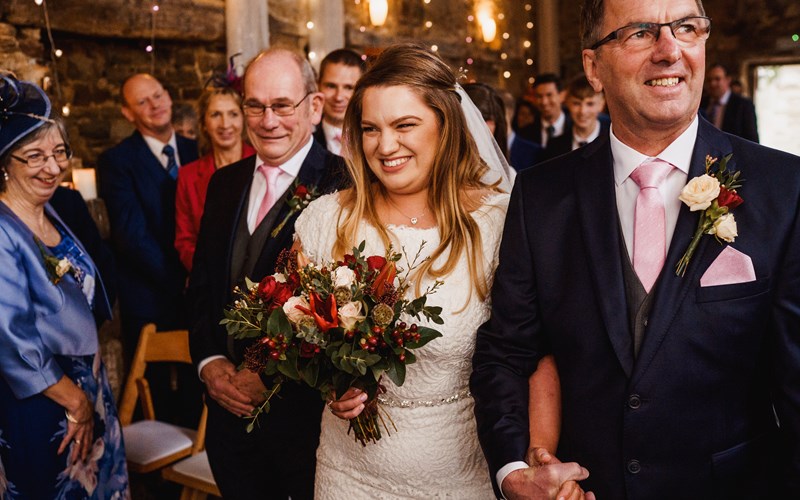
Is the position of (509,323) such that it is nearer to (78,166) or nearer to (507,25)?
(78,166)

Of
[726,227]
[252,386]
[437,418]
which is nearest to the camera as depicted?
[726,227]

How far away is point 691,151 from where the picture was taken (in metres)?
1.67

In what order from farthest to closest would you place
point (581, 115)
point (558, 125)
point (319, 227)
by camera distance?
point (558, 125), point (581, 115), point (319, 227)

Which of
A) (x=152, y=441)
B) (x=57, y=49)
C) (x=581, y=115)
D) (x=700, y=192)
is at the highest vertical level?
(x=57, y=49)

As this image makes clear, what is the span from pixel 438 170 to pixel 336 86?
7.15 ft

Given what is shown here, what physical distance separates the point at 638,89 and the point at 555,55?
37.3ft

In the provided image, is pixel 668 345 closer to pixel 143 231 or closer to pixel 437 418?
pixel 437 418

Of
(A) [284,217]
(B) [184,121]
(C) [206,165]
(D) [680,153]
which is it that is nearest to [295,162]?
(A) [284,217]

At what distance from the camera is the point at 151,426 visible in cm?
362

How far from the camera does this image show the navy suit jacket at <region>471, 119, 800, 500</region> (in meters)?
1.53

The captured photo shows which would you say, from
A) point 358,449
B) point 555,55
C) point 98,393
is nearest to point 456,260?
point 358,449

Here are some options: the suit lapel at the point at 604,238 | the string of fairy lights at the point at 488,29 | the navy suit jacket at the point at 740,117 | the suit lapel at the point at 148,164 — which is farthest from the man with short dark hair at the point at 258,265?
the navy suit jacket at the point at 740,117

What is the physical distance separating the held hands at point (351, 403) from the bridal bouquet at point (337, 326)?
0.03m

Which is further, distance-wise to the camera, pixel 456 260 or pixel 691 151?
pixel 456 260
